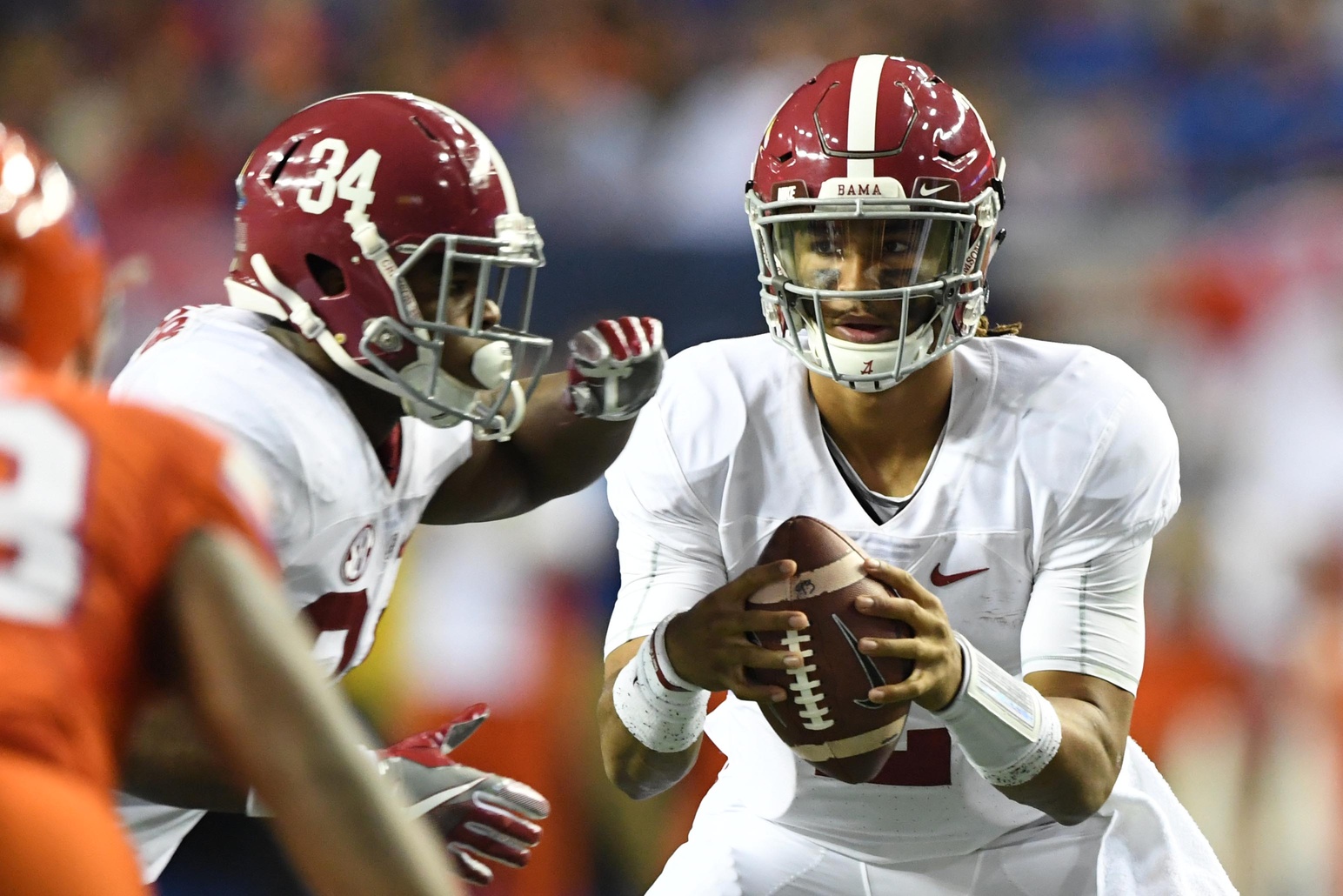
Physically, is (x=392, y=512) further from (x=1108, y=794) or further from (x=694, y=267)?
(x=694, y=267)

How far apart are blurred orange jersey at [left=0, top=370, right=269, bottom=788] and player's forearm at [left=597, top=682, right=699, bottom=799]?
4.24ft

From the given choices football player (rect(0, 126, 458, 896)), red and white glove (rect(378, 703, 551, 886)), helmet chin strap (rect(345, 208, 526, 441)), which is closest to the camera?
football player (rect(0, 126, 458, 896))

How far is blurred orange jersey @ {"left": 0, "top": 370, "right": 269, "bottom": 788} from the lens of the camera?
119 centimetres

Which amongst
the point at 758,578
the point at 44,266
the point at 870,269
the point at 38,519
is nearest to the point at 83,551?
the point at 38,519

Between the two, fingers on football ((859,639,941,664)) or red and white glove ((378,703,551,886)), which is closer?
red and white glove ((378,703,551,886))

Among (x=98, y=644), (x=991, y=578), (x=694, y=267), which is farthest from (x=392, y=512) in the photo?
(x=694, y=267)

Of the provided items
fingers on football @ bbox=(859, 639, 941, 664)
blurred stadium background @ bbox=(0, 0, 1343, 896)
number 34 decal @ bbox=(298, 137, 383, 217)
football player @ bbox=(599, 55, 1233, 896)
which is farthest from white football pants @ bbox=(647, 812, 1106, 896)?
blurred stadium background @ bbox=(0, 0, 1343, 896)

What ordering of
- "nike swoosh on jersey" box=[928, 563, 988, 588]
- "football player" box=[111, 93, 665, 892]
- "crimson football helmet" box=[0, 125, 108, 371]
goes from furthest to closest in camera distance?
"nike swoosh on jersey" box=[928, 563, 988, 588] → "football player" box=[111, 93, 665, 892] → "crimson football helmet" box=[0, 125, 108, 371]

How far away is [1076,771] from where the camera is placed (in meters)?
2.36

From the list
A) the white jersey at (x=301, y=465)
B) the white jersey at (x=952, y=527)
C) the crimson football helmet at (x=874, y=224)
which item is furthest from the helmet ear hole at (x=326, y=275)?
the crimson football helmet at (x=874, y=224)

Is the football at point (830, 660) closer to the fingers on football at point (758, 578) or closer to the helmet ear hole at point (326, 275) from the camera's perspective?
the fingers on football at point (758, 578)

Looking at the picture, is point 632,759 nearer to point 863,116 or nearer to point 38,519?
point 863,116

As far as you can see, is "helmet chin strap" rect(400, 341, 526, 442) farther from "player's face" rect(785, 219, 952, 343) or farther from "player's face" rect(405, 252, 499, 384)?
"player's face" rect(785, 219, 952, 343)

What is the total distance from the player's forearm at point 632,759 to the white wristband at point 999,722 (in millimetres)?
429
